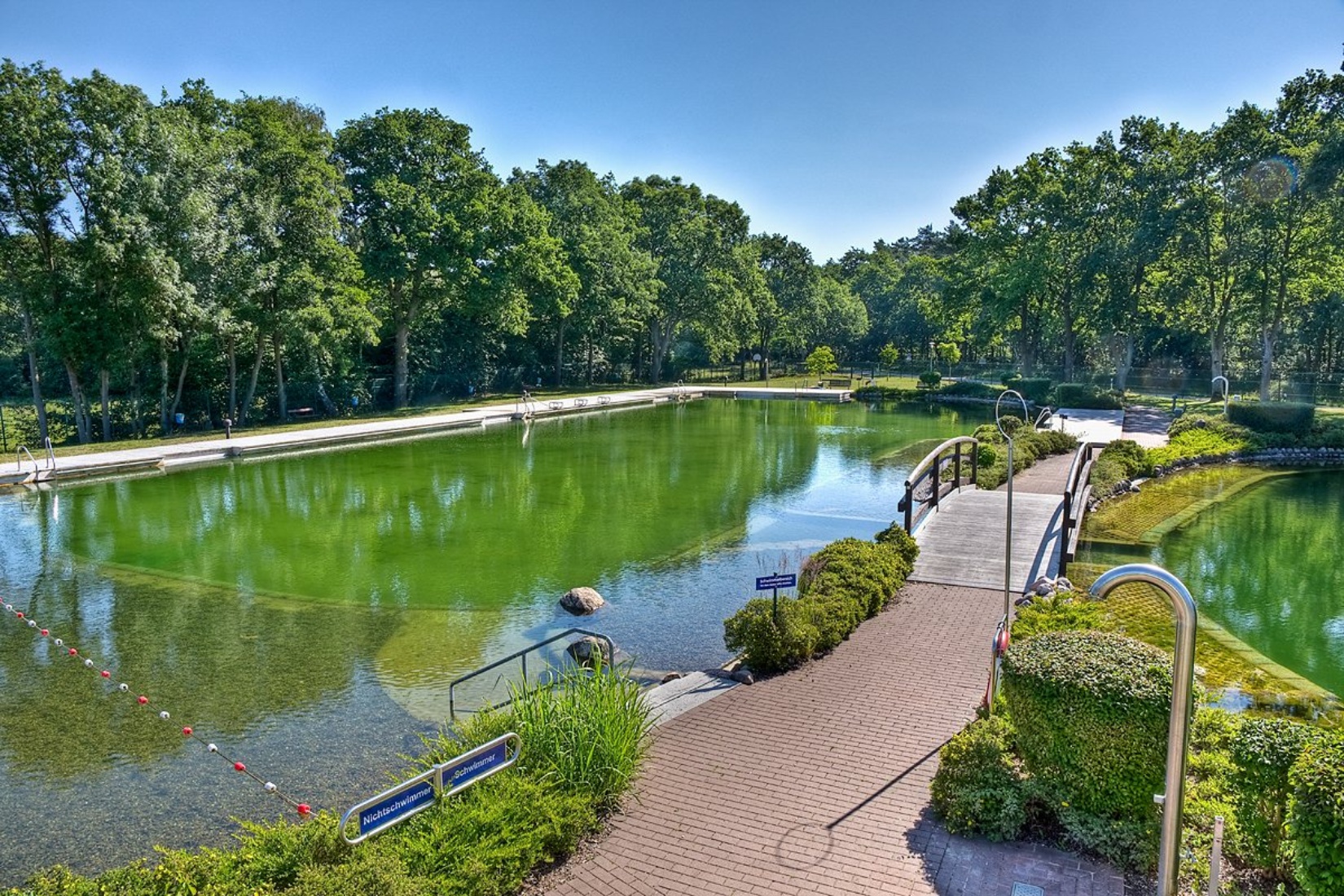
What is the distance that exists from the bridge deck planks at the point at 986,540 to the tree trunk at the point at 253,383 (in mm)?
26892

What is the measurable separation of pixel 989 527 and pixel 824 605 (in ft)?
19.9

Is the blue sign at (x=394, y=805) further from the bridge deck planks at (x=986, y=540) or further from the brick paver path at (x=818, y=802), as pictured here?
the bridge deck planks at (x=986, y=540)

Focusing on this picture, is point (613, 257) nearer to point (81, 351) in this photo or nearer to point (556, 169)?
point (556, 169)

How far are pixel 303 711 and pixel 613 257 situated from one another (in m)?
41.6

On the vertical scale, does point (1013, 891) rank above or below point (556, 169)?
below

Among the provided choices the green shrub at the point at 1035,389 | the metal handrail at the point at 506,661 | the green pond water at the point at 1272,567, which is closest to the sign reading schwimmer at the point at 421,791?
the metal handrail at the point at 506,661

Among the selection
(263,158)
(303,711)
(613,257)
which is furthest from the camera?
(613,257)

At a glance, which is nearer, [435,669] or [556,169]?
[435,669]

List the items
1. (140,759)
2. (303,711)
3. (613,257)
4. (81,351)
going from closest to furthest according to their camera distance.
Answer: (140,759), (303,711), (81,351), (613,257)

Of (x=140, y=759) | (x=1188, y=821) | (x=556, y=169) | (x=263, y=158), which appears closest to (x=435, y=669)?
(x=140, y=759)

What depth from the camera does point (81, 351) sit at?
1001 inches

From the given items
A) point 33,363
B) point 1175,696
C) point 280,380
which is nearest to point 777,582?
point 1175,696

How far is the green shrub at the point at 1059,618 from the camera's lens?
348 inches

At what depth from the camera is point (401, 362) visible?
129 feet
